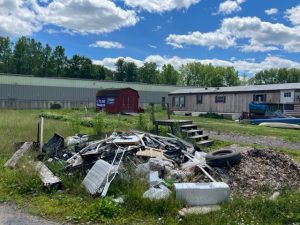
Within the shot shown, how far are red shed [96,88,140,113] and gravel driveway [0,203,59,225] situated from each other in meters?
33.1

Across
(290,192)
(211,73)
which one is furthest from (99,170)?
(211,73)

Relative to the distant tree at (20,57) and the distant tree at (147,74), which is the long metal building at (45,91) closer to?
the distant tree at (147,74)

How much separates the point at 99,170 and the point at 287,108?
2736 cm

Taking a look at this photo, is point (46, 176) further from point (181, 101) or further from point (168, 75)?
point (168, 75)

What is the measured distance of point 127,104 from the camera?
134 feet

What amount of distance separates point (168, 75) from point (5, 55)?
43456 mm

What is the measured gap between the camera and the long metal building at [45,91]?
48312 millimetres

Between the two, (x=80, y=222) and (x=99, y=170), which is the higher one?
(x=99, y=170)

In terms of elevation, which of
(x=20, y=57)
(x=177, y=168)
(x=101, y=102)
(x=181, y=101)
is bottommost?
(x=177, y=168)

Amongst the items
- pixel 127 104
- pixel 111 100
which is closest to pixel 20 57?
pixel 111 100

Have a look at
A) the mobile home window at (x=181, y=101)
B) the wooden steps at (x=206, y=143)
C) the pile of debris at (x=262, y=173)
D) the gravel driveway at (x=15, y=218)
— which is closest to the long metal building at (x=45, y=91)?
the mobile home window at (x=181, y=101)

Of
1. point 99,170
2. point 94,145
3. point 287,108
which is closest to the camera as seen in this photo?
point 99,170

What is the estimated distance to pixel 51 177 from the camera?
749cm

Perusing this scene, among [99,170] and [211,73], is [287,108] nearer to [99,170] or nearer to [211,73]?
[99,170]
